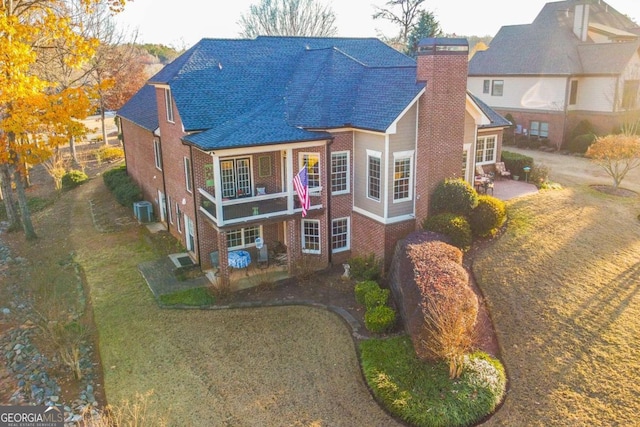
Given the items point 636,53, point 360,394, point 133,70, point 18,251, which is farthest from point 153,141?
point 636,53

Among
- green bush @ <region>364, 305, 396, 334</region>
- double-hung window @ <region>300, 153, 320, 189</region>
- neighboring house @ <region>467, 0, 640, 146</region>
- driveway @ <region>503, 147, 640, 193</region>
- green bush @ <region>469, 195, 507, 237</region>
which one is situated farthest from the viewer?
neighboring house @ <region>467, 0, 640, 146</region>

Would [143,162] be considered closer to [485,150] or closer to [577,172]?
[485,150]

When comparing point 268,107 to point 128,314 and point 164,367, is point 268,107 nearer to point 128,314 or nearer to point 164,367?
point 128,314

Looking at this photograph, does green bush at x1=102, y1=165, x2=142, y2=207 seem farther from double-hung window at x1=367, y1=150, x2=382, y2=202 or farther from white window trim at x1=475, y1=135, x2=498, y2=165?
white window trim at x1=475, y1=135, x2=498, y2=165

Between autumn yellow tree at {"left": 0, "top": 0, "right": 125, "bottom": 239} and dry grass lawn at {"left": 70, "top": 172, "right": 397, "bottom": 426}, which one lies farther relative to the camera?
autumn yellow tree at {"left": 0, "top": 0, "right": 125, "bottom": 239}

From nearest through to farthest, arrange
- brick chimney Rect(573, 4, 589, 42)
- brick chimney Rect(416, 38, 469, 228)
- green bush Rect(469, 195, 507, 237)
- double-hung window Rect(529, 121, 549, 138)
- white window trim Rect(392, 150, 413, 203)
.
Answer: brick chimney Rect(416, 38, 469, 228) → white window trim Rect(392, 150, 413, 203) → green bush Rect(469, 195, 507, 237) → double-hung window Rect(529, 121, 549, 138) → brick chimney Rect(573, 4, 589, 42)

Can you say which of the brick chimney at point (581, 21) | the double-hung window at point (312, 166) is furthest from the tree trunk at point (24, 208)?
the brick chimney at point (581, 21)

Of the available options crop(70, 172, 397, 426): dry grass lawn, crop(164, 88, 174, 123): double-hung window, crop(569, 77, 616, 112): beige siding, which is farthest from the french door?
crop(569, 77, 616, 112): beige siding
